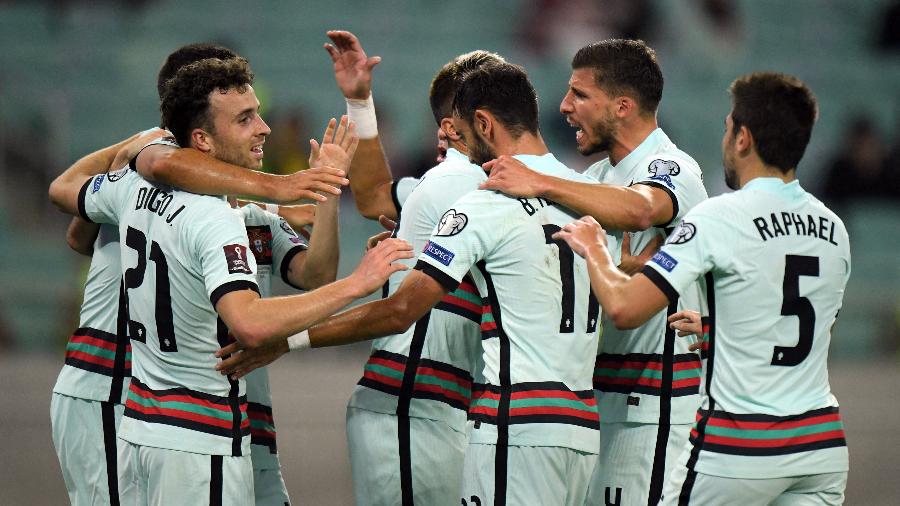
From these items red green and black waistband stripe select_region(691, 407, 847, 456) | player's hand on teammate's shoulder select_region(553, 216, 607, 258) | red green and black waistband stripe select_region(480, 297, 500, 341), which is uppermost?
player's hand on teammate's shoulder select_region(553, 216, 607, 258)

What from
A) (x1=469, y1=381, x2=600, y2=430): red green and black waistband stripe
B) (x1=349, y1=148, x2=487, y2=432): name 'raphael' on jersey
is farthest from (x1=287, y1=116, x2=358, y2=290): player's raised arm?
(x1=469, y1=381, x2=600, y2=430): red green and black waistband stripe

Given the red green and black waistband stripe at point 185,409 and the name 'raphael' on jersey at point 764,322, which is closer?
the name 'raphael' on jersey at point 764,322

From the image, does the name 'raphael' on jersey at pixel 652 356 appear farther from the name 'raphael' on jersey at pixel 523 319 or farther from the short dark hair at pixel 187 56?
the short dark hair at pixel 187 56

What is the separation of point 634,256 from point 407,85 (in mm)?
10992

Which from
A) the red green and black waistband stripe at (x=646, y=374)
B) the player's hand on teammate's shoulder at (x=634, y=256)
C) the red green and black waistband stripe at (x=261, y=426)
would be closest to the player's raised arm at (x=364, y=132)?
the red green and black waistband stripe at (x=261, y=426)

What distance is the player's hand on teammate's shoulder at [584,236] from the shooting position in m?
4.25

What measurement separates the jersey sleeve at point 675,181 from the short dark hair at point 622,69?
0.36 meters

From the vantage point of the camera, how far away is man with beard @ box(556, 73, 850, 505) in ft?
13.5

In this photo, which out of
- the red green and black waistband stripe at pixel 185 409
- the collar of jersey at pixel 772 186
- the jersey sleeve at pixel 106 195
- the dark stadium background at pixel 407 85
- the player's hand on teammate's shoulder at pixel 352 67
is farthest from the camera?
the dark stadium background at pixel 407 85

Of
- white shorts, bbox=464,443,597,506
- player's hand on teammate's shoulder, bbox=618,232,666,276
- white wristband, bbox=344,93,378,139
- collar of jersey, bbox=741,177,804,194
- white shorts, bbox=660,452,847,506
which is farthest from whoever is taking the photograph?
white wristband, bbox=344,93,378,139

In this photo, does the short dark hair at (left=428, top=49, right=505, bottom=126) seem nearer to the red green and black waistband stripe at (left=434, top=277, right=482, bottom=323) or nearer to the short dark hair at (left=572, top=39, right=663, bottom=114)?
the short dark hair at (left=572, top=39, right=663, bottom=114)

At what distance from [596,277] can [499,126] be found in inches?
33.0

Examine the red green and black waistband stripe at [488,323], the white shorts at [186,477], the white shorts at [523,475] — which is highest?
the red green and black waistband stripe at [488,323]

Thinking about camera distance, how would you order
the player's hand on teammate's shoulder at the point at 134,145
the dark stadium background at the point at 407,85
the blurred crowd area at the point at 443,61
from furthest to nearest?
the blurred crowd area at the point at 443,61, the dark stadium background at the point at 407,85, the player's hand on teammate's shoulder at the point at 134,145
